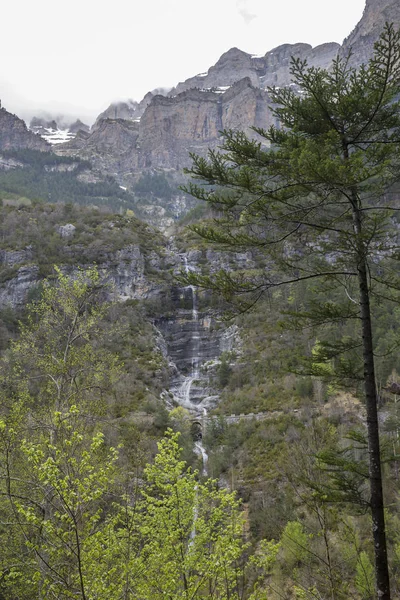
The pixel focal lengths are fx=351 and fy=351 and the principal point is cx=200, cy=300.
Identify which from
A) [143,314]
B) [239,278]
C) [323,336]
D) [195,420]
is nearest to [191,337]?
[143,314]

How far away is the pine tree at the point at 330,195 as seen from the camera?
5469 millimetres

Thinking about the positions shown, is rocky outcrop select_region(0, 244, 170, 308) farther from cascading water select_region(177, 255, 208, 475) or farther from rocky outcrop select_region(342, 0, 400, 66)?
rocky outcrop select_region(342, 0, 400, 66)

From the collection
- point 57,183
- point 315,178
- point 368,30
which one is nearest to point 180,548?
point 315,178

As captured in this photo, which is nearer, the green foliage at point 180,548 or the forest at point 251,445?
the forest at point 251,445

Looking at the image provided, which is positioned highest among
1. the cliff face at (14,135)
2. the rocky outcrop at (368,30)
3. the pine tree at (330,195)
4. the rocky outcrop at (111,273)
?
the rocky outcrop at (368,30)

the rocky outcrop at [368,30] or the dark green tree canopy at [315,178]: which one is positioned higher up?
the rocky outcrop at [368,30]

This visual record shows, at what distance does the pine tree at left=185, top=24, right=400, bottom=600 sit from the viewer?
5.47 meters

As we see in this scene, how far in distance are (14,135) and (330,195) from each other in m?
221

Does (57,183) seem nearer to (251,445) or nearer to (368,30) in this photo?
(251,445)

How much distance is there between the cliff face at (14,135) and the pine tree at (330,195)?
20953 centimetres

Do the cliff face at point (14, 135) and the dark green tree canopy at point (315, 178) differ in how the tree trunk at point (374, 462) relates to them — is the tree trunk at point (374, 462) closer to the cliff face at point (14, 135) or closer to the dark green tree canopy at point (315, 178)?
the dark green tree canopy at point (315, 178)

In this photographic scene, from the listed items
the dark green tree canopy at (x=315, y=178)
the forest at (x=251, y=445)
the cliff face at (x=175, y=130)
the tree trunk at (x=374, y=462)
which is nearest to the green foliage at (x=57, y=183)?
the cliff face at (x=175, y=130)

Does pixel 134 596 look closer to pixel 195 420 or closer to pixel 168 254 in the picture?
pixel 195 420

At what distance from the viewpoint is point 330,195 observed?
650cm
